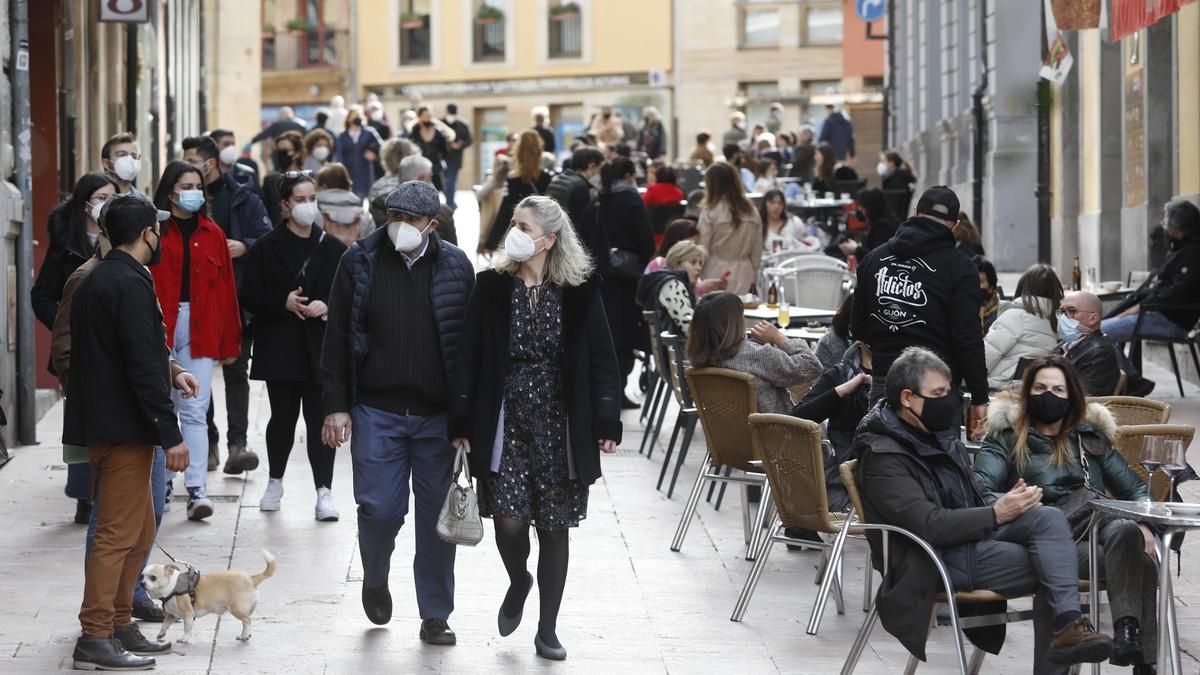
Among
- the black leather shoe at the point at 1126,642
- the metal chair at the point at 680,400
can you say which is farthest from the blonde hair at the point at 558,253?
the metal chair at the point at 680,400

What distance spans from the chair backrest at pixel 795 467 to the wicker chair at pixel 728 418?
136 cm

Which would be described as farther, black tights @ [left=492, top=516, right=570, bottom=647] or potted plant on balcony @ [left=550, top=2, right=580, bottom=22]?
potted plant on balcony @ [left=550, top=2, right=580, bottom=22]

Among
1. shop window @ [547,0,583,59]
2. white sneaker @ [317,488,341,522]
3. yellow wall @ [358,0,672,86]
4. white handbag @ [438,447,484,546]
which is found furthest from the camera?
shop window @ [547,0,583,59]

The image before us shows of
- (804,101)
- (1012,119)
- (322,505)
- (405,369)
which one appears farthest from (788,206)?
(804,101)

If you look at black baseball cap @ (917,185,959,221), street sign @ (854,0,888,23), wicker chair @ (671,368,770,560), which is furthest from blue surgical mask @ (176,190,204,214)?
street sign @ (854,0,888,23)

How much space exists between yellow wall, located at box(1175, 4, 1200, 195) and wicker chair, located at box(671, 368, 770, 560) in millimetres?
7843

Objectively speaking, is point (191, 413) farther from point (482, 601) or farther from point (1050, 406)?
point (1050, 406)

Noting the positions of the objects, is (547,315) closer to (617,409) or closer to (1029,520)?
(617,409)

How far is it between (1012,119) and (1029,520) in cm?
1922

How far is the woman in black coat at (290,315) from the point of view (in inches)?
391

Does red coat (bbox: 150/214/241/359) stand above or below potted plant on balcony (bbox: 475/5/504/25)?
below

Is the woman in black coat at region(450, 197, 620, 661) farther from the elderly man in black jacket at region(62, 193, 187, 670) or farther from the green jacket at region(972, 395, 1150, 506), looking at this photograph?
the green jacket at region(972, 395, 1150, 506)

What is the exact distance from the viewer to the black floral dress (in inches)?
273

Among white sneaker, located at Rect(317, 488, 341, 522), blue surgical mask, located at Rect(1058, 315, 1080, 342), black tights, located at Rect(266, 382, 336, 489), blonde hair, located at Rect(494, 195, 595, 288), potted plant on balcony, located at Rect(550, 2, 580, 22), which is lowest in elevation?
white sneaker, located at Rect(317, 488, 341, 522)
